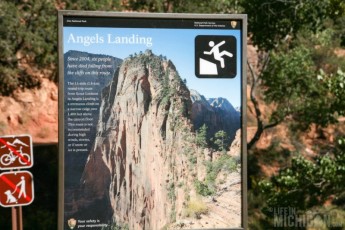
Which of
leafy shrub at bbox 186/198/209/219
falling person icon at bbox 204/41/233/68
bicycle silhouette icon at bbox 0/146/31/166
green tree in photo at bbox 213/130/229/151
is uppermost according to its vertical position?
falling person icon at bbox 204/41/233/68

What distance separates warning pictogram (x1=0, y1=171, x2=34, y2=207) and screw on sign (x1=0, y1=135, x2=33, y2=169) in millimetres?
122

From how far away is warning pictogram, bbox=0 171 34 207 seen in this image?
801 cm

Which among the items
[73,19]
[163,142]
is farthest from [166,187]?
[73,19]

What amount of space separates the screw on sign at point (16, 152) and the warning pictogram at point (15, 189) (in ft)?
0.40

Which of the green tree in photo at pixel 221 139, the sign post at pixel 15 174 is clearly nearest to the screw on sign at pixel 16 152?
the sign post at pixel 15 174

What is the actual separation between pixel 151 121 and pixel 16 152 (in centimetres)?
174

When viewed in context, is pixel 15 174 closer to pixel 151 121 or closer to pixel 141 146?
pixel 141 146

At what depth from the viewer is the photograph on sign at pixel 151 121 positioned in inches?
290

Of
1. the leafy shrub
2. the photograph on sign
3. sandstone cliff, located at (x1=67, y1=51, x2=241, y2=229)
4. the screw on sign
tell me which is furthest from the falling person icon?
the screw on sign

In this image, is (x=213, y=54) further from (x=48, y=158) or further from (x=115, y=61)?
(x=48, y=158)

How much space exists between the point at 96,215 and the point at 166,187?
857 mm

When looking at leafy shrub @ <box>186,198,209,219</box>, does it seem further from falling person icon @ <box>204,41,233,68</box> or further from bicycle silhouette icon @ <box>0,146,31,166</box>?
bicycle silhouette icon @ <box>0,146,31,166</box>

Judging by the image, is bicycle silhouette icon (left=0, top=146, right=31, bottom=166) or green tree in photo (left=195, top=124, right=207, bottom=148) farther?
bicycle silhouette icon (left=0, top=146, right=31, bottom=166)

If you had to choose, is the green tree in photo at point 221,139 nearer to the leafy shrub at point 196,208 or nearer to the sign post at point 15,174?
the leafy shrub at point 196,208
